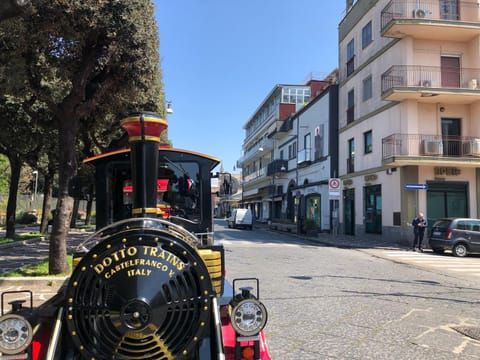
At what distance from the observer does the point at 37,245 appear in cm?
1744

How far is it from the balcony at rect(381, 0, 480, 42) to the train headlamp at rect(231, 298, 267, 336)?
71.4ft

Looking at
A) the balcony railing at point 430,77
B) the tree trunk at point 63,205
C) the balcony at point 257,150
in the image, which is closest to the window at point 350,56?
the balcony railing at point 430,77

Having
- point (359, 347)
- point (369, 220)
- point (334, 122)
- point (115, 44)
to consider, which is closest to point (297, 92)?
point (334, 122)

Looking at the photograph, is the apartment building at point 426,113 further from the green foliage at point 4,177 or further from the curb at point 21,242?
the green foliage at point 4,177

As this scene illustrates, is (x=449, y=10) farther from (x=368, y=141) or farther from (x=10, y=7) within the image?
(x=10, y=7)

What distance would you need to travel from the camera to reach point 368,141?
1046 inches

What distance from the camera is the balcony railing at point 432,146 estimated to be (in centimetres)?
2167

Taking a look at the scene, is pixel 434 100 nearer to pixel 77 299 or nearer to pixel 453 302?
pixel 453 302

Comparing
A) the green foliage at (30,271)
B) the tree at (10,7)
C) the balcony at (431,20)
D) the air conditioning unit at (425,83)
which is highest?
the balcony at (431,20)

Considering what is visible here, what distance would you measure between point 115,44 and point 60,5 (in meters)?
1.41

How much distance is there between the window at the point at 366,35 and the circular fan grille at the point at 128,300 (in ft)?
88.0

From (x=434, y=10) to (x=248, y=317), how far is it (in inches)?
958

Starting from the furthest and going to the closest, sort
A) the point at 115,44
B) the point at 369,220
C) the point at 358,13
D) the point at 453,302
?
1. the point at 358,13
2. the point at 369,220
3. the point at 115,44
4. the point at 453,302

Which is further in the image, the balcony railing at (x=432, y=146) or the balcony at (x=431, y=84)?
the balcony railing at (x=432, y=146)
